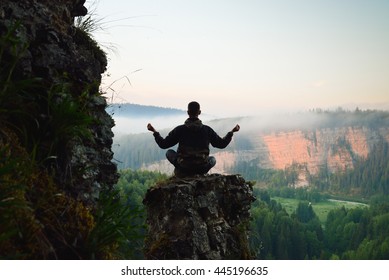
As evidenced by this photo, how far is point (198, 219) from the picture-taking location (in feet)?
29.9

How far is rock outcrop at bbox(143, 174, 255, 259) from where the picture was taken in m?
8.75

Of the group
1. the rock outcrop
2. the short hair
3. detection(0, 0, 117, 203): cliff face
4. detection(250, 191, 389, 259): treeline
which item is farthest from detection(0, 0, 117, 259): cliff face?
detection(250, 191, 389, 259): treeline

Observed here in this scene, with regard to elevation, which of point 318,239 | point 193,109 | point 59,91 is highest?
point 193,109

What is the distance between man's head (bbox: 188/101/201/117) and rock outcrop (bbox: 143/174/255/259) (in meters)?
1.57

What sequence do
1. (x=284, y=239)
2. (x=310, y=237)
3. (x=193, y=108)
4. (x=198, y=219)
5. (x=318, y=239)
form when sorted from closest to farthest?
(x=198, y=219)
(x=193, y=108)
(x=284, y=239)
(x=310, y=237)
(x=318, y=239)

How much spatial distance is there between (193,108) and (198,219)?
270 cm

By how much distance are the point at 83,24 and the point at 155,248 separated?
4927 mm

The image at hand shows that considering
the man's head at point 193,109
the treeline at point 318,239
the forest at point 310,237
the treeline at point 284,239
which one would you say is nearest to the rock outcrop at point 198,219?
the man's head at point 193,109

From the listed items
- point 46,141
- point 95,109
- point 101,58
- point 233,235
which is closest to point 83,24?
point 101,58

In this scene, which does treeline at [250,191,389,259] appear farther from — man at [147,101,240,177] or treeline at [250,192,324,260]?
man at [147,101,240,177]

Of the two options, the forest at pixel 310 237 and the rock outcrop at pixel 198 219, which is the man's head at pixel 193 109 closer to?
the rock outcrop at pixel 198 219

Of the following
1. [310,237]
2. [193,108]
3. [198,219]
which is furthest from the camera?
[310,237]

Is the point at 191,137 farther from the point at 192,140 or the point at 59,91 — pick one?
the point at 59,91

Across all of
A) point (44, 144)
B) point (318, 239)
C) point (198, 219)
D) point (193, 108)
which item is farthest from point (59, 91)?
point (318, 239)
